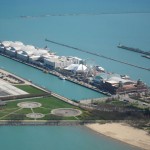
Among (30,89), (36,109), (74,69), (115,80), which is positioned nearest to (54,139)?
(36,109)

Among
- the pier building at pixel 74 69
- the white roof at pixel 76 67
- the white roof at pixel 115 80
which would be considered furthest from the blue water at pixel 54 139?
the white roof at pixel 76 67

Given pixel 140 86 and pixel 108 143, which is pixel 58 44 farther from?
pixel 108 143

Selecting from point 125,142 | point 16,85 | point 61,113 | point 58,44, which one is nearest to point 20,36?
point 58,44

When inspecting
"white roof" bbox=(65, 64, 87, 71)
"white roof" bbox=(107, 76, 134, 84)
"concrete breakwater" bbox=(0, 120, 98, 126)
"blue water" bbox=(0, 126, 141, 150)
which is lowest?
"blue water" bbox=(0, 126, 141, 150)

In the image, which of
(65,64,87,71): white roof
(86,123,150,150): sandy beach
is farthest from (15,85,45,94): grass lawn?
(86,123,150,150): sandy beach

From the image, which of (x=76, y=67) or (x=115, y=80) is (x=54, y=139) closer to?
(x=115, y=80)

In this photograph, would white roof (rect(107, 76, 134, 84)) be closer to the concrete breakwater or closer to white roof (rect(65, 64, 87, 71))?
white roof (rect(65, 64, 87, 71))

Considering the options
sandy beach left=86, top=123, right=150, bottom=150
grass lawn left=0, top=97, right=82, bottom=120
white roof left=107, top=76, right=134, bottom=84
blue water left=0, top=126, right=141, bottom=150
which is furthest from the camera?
white roof left=107, top=76, right=134, bottom=84

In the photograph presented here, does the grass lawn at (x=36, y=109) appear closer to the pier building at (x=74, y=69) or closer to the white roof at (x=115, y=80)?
the pier building at (x=74, y=69)
